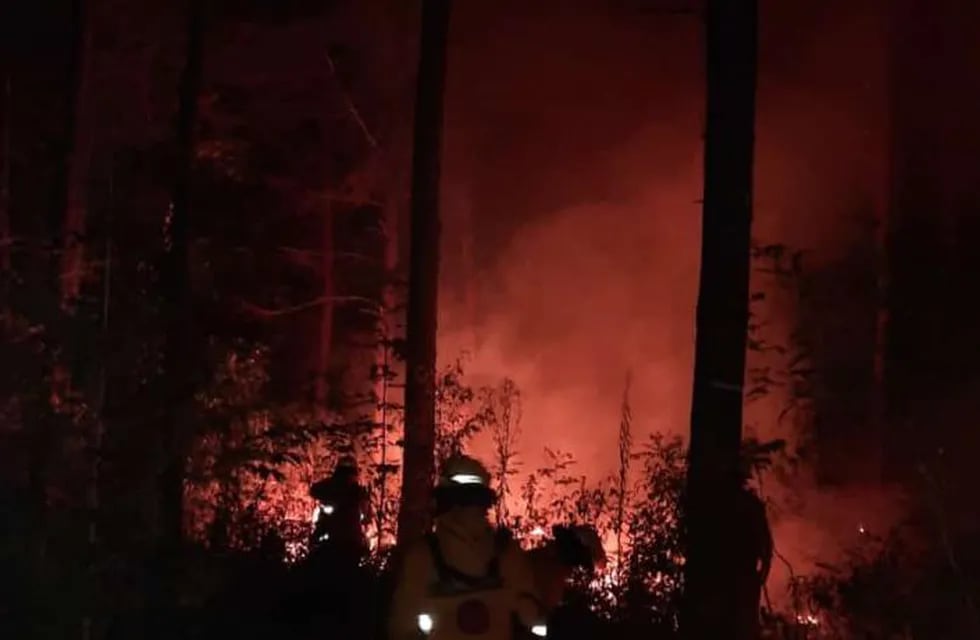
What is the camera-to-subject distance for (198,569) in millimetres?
8992

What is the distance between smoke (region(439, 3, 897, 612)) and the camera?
1552 centimetres

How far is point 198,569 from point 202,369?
1.39 meters

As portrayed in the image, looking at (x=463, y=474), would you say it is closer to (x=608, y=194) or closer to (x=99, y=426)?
(x=99, y=426)

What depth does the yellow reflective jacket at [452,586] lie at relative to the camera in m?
4.67

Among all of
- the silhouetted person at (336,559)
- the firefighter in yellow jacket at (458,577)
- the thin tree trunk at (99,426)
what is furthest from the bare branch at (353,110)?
the firefighter in yellow jacket at (458,577)

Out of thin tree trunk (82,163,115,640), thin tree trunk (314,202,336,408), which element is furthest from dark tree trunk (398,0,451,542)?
thin tree trunk (314,202,336,408)

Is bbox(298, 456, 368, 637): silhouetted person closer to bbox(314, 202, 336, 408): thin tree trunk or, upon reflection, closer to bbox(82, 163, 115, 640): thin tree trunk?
bbox(82, 163, 115, 640): thin tree trunk

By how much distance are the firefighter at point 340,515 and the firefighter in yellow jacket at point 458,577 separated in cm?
304

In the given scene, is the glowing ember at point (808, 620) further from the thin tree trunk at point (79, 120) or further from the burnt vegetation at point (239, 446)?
the thin tree trunk at point (79, 120)

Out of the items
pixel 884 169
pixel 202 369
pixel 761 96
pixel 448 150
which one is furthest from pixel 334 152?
pixel 202 369

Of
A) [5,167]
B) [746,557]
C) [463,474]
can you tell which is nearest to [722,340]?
[746,557]

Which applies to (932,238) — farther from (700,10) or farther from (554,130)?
(554,130)

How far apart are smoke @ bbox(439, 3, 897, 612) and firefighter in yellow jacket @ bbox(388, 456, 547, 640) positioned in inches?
336

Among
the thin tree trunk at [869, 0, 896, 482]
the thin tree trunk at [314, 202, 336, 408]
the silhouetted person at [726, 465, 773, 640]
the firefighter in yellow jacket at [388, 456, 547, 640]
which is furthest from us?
the thin tree trunk at [314, 202, 336, 408]
